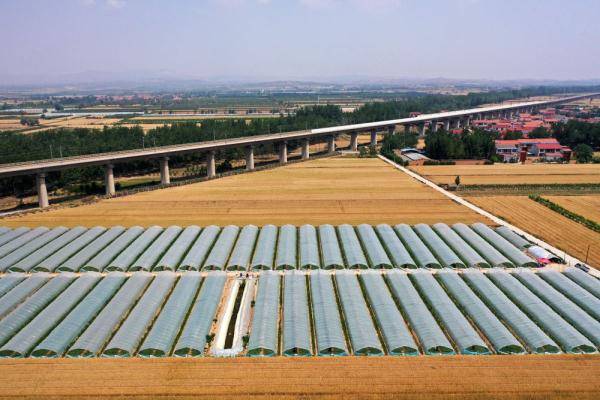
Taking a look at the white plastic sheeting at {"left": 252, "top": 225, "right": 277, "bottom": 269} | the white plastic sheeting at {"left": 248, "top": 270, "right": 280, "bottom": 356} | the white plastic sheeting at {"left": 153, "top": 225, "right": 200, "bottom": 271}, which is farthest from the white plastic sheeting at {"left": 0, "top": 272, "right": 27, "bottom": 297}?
the white plastic sheeting at {"left": 248, "top": 270, "right": 280, "bottom": 356}

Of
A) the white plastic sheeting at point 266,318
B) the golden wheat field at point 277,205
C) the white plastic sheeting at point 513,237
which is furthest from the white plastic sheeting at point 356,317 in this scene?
the white plastic sheeting at point 513,237

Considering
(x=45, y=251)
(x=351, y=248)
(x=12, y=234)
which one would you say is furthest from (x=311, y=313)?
(x=12, y=234)

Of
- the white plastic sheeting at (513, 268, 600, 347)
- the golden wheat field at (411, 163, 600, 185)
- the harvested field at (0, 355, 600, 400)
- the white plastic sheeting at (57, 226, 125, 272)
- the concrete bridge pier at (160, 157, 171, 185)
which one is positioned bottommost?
the harvested field at (0, 355, 600, 400)

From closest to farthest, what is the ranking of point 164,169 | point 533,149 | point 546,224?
point 546,224 → point 164,169 → point 533,149

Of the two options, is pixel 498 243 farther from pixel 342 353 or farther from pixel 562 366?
pixel 342 353

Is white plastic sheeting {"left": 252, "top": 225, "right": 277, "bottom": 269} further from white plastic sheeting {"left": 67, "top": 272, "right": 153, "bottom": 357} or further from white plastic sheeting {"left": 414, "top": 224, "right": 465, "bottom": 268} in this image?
white plastic sheeting {"left": 414, "top": 224, "right": 465, "bottom": 268}

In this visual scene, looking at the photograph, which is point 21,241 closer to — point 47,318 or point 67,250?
point 67,250
